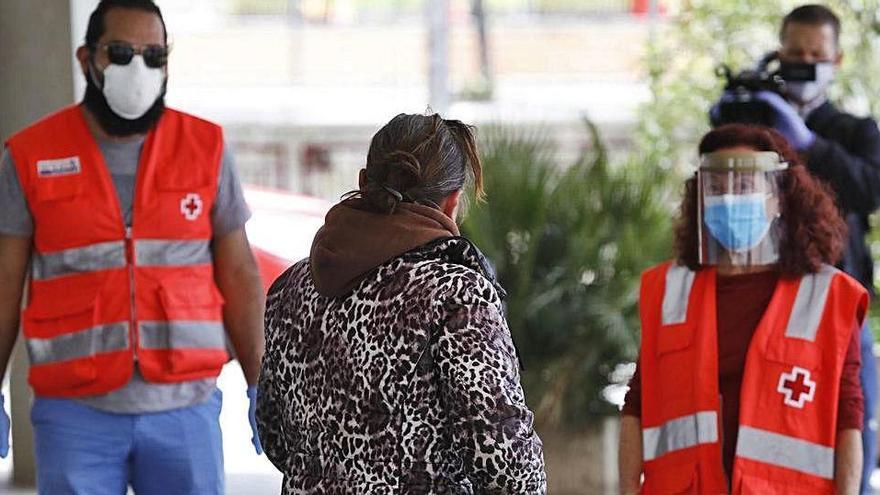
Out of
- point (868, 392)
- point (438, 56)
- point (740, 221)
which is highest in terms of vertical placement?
point (438, 56)

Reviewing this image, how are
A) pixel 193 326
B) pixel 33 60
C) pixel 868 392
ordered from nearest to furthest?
pixel 193 326, pixel 868 392, pixel 33 60

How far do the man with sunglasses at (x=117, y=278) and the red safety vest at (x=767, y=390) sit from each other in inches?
38.9

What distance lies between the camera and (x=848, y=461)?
2.92 m

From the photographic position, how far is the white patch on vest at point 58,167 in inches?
135

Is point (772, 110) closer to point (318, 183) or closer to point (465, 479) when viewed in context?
point (465, 479)

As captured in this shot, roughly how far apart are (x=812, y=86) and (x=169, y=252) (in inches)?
80.2

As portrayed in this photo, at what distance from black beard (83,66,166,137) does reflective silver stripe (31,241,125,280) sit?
0.28 m

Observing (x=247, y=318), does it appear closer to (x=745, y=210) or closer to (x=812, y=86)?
(x=745, y=210)

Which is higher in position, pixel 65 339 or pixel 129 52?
pixel 129 52

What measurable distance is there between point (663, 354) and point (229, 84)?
43.1 ft

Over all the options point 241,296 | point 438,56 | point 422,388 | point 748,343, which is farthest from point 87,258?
point 438,56

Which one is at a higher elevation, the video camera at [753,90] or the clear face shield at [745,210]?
the video camera at [753,90]

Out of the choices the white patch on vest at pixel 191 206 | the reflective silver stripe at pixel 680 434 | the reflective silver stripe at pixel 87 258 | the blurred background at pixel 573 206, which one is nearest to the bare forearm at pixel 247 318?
the white patch on vest at pixel 191 206

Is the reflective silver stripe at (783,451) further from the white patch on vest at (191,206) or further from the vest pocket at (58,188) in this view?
the vest pocket at (58,188)
